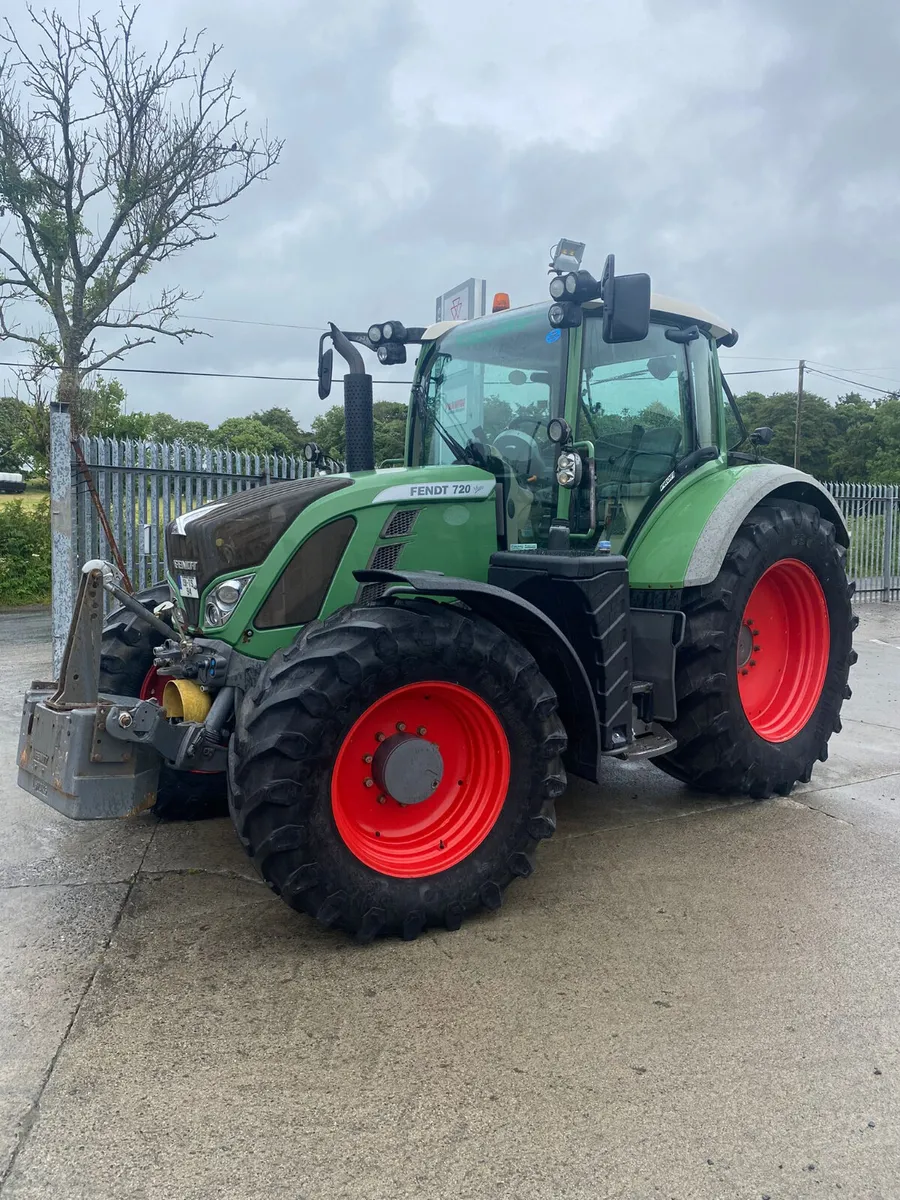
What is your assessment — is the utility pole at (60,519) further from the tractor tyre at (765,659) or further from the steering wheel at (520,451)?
the tractor tyre at (765,659)

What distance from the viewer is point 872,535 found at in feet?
49.5

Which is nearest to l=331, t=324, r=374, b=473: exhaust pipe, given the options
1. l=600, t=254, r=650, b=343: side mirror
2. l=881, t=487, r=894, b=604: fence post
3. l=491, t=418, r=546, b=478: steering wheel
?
l=491, t=418, r=546, b=478: steering wheel

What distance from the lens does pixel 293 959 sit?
Result: 9.96 ft

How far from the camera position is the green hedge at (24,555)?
14.3m

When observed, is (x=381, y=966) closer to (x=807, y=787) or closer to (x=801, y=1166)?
(x=801, y=1166)

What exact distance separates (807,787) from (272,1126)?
12.0 ft

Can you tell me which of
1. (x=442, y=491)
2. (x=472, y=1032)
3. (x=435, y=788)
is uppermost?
(x=442, y=491)

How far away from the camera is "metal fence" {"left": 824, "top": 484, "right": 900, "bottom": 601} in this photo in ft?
48.6

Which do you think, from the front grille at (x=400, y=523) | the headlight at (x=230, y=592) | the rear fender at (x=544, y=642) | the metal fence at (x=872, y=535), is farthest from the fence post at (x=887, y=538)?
the headlight at (x=230, y=592)

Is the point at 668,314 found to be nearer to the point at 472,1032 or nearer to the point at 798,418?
the point at 472,1032

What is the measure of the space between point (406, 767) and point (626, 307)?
197cm

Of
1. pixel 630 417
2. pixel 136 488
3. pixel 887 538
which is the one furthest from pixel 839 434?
pixel 630 417

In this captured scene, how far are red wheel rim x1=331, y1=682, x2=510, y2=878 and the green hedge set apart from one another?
41.6 feet

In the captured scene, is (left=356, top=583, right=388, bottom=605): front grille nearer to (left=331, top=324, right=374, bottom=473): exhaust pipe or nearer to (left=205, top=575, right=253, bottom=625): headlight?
(left=205, top=575, right=253, bottom=625): headlight
